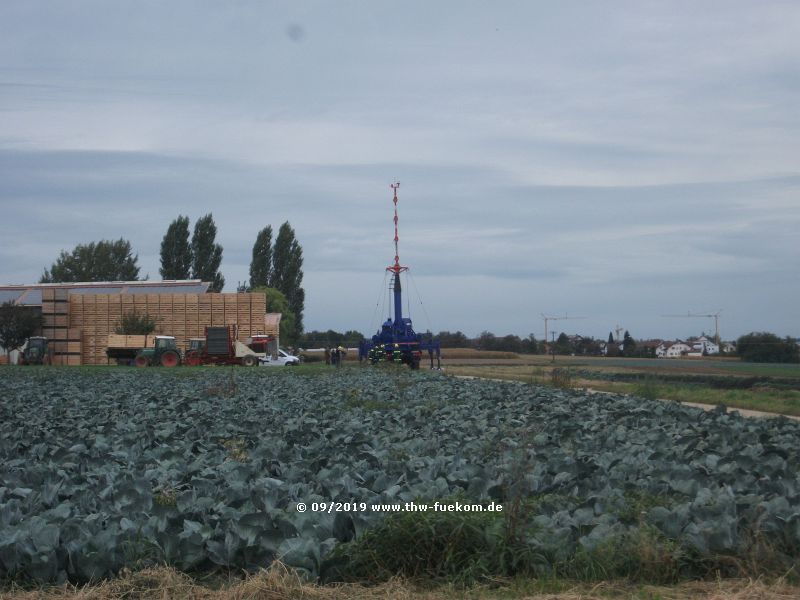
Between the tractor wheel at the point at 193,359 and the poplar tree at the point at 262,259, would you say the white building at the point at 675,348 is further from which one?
the tractor wheel at the point at 193,359

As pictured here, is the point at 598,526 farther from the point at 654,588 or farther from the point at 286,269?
the point at 286,269

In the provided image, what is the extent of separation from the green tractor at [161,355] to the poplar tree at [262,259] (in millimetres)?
34396

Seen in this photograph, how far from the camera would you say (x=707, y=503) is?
21.5ft

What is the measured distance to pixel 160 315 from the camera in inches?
2282

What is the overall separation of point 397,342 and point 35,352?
2527cm

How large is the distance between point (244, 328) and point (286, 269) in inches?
999

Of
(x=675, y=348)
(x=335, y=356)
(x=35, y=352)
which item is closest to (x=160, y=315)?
(x=35, y=352)

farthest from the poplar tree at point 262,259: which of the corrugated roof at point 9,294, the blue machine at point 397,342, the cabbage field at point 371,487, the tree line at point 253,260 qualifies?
the cabbage field at point 371,487

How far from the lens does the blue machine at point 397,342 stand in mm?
39594

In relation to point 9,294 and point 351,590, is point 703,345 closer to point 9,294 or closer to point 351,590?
point 9,294

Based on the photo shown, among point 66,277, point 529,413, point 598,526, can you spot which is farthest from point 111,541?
point 66,277

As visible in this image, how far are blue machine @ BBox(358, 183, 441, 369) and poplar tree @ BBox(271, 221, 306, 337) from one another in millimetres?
40423

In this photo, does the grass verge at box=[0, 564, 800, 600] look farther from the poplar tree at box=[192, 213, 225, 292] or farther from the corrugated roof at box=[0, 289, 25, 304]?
the poplar tree at box=[192, 213, 225, 292]

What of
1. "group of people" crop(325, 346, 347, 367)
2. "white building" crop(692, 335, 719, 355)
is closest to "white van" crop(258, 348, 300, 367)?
"group of people" crop(325, 346, 347, 367)
